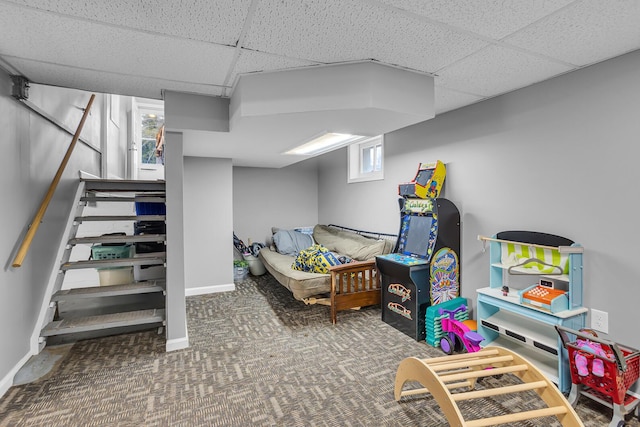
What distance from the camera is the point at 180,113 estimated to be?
8.89 feet

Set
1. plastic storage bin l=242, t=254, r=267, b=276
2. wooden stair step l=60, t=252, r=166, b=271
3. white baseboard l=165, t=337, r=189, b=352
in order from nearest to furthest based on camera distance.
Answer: white baseboard l=165, t=337, r=189, b=352
wooden stair step l=60, t=252, r=166, b=271
plastic storage bin l=242, t=254, r=267, b=276

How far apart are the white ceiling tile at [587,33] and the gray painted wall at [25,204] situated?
11.1 feet

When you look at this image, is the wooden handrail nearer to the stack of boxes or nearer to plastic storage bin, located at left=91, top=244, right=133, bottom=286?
plastic storage bin, located at left=91, top=244, right=133, bottom=286

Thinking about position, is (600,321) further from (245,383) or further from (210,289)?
(210,289)

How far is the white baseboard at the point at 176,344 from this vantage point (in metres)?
2.78

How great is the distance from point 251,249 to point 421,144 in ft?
11.4

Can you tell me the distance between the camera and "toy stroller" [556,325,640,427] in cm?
175

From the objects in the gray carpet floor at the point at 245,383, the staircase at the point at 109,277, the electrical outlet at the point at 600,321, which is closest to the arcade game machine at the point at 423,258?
the gray carpet floor at the point at 245,383

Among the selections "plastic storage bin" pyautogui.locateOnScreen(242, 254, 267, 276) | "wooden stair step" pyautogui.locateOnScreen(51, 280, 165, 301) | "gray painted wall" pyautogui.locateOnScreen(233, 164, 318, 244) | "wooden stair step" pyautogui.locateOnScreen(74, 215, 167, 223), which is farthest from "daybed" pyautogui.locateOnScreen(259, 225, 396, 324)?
"wooden stair step" pyautogui.locateOnScreen(74, 215, 167, 223)

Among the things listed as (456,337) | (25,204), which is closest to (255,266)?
(25,204)

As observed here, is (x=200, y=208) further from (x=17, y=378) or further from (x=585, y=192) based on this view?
(x=585, y=192)

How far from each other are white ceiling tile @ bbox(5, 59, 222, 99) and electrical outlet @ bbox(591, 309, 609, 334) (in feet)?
10.8

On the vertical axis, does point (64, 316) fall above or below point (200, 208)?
below

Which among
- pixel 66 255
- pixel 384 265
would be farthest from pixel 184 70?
pixel 384 265
